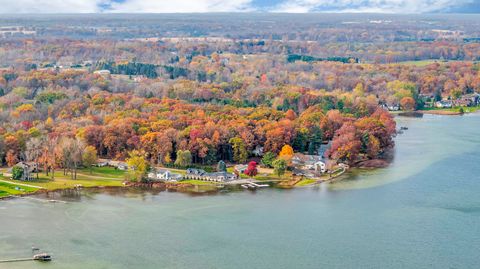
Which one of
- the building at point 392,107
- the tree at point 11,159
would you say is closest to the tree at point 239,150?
the tree at point 11,159

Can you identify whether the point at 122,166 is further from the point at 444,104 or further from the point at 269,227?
the point at 444,104

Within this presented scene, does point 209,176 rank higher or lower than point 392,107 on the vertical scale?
lower

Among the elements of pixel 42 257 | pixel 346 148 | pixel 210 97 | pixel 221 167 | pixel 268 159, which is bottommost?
pixel 42 257

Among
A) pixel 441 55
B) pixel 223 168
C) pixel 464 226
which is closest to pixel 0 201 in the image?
pixel 223 168

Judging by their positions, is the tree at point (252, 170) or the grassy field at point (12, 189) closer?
the grassy field at point (12, 189)

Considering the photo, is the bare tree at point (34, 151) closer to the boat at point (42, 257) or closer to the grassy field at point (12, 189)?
the grassy field at point (12, 189)

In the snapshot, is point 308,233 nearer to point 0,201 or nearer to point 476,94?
point 0,201

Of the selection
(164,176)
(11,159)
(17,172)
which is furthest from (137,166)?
(11,159)
